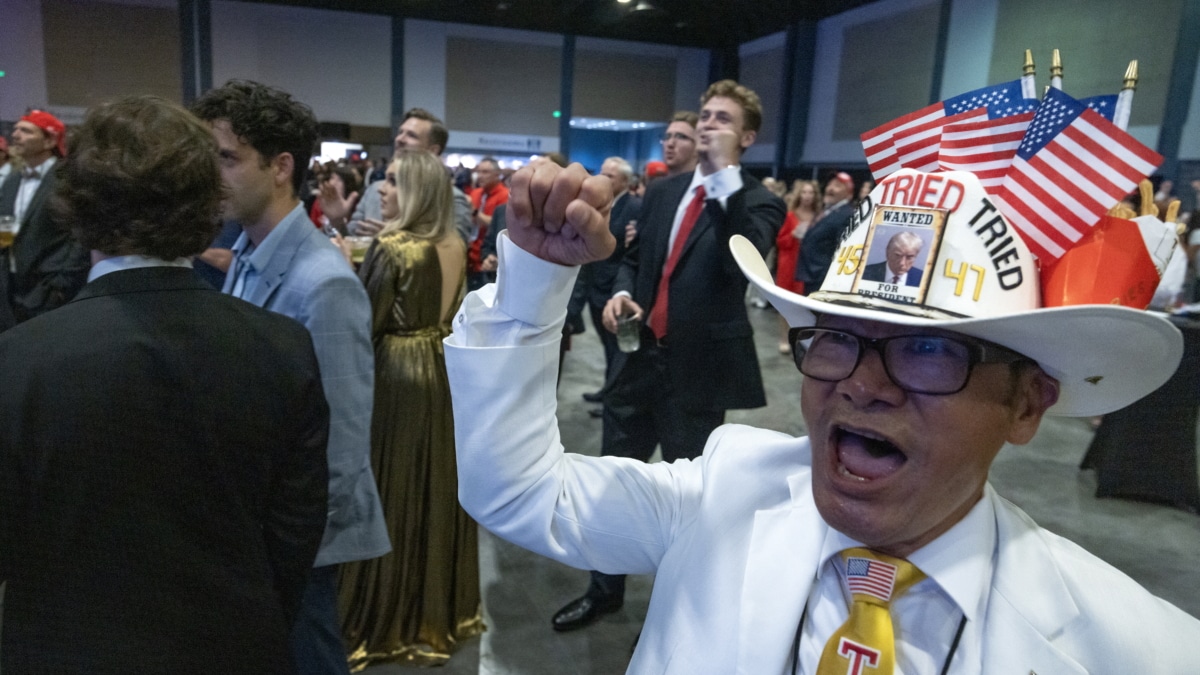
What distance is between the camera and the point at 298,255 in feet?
6.32

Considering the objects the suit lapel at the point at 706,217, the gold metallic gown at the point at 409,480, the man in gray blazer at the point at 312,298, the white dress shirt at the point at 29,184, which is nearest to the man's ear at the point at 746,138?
the suit lapel at the point at 706,217

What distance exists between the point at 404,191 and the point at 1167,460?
14.1 feet

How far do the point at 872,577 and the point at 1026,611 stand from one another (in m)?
0.19

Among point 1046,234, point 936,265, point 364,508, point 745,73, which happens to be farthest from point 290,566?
point 745,73

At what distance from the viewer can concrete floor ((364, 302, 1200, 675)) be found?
8.73 ft

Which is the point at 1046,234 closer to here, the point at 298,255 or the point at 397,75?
the point at 298,255

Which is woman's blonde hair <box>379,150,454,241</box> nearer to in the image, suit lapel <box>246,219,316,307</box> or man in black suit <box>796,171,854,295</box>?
suit lapel <box>246,219,316,307</box>

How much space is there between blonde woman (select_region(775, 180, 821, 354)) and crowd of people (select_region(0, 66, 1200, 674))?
639 centimetres

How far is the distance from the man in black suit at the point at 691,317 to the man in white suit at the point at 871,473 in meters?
1.59

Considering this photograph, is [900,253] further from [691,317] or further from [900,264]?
[691,317]

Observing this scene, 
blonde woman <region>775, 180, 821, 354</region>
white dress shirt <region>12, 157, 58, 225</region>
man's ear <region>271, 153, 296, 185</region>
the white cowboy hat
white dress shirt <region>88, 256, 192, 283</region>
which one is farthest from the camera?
blonde woman <region>775, 180, 821, 354</region>

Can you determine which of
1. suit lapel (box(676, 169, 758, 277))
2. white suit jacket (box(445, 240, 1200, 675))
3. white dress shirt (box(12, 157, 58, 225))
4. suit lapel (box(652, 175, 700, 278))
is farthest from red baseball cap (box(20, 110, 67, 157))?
white suit jacket (box(445, 240, 1200, 675))

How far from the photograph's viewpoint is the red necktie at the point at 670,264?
2.74 metres

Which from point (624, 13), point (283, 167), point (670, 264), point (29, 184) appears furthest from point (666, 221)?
point (624, 13)
